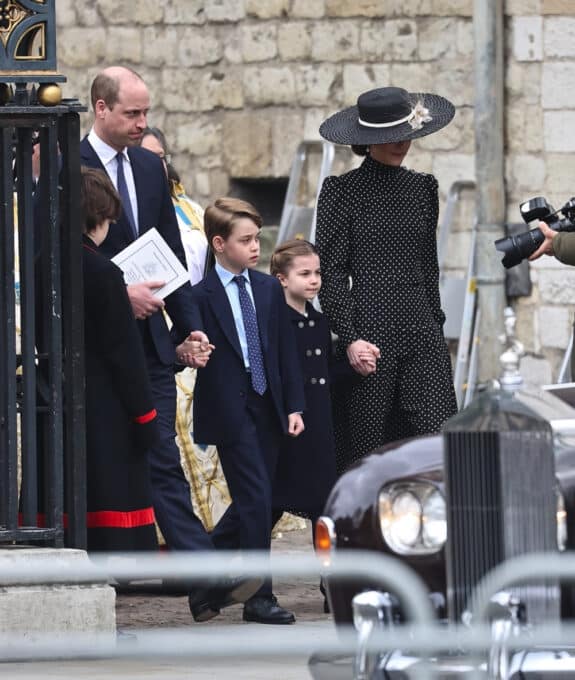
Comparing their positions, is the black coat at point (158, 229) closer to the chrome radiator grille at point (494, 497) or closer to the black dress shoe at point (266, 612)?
the black dress shoe at point (266, 612)

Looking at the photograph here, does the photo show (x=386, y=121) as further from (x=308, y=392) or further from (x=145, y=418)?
(x=145, y=418)

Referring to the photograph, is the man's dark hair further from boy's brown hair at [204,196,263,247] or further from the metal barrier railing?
the metal barrier railing

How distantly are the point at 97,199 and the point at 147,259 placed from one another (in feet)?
1.45

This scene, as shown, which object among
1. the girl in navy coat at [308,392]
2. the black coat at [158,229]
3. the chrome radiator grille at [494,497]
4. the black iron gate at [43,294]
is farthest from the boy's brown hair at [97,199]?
the chrome radiator grille at [494,497]

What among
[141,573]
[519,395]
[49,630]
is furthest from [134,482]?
[141,573]

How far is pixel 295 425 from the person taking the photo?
8.12 meters

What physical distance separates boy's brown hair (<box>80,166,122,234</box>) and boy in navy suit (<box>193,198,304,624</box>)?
0.78 meters

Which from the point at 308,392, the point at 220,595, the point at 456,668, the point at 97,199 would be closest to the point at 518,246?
the point at 308,392

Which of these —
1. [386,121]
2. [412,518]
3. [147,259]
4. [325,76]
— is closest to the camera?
[412,518]

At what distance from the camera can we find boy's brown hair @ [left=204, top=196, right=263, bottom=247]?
8312mm

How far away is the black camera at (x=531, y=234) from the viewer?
341 inches

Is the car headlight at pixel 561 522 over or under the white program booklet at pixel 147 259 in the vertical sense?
under

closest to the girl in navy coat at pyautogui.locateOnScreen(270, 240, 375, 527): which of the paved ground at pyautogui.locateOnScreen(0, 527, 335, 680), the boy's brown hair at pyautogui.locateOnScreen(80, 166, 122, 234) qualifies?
the paved ground at pyautogui.locateOnScreen(0, 527, 335, 680)

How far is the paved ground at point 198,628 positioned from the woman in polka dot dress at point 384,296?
2.18 ft
